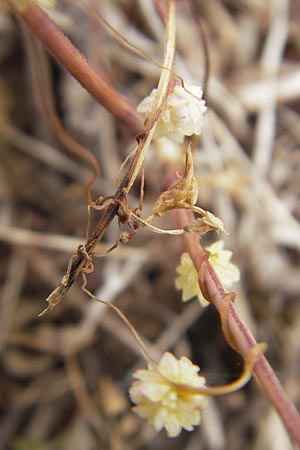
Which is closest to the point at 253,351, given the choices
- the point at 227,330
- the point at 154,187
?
the point at 227,330

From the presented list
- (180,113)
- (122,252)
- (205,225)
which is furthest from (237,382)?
(122,252)

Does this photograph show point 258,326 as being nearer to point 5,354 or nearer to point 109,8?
point 5,354

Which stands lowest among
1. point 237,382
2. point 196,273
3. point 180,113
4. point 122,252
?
point 237,382

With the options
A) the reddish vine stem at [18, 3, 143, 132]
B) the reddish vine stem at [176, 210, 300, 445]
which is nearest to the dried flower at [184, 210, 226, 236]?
the reddish vine stem at [176, 210, 300, 445]

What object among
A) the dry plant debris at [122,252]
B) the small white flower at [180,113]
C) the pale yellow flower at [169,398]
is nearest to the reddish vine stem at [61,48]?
the small white flower at [180,113]

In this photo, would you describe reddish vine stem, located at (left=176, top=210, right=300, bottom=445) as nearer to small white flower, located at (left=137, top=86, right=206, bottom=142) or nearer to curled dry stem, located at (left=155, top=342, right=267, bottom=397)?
curled dry stem, located at (left=155, top=342, right=267, bottom=397)

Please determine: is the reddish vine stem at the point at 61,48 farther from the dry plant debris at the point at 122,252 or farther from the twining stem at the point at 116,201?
the dry plant debris at the point at 122,252

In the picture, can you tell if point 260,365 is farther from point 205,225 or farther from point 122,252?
point 122,252
